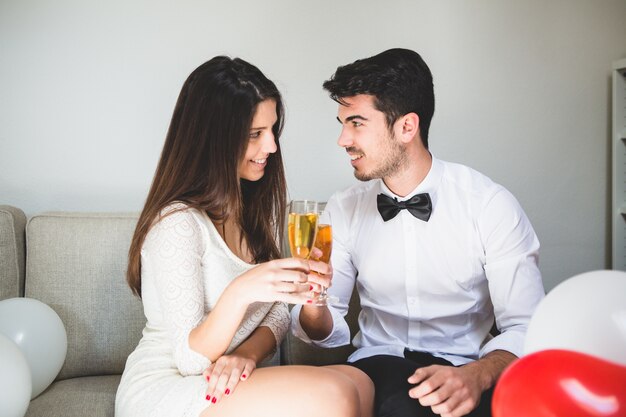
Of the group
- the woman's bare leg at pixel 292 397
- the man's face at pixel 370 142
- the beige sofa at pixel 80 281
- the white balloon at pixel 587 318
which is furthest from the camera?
the beige sofa at pixel 80 281

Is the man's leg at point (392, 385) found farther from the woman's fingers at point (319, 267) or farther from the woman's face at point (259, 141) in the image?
the woman's face at point (259, 141)

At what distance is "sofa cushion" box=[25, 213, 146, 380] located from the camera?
7.29ft

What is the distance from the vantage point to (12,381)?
1.53m

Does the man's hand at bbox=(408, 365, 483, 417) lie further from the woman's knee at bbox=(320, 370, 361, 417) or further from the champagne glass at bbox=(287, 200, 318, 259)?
the champagne glass at bbox=(287, 200, 318, 259)

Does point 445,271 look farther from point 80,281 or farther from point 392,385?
point 80,281

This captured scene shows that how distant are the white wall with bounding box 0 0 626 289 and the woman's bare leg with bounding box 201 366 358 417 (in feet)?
4.67

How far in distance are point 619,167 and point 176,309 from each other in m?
2.66

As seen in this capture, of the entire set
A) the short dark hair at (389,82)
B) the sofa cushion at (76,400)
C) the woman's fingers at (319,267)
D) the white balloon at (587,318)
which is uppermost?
the short dark hair at (389,82)

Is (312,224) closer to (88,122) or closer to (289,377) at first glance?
(289,377)

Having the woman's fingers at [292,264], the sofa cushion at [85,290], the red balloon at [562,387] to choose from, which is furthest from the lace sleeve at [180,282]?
the red balloon at [562,387]

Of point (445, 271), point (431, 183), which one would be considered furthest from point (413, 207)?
point (445, 271)

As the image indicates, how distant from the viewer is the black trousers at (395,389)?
163 centimetres

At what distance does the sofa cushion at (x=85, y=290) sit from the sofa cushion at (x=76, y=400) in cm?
11

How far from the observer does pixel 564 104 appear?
132 inches
